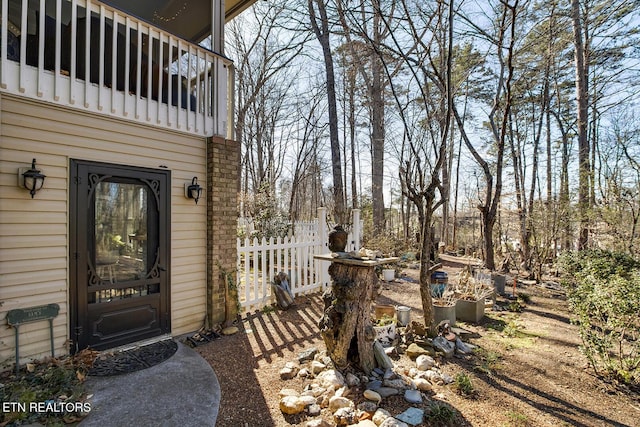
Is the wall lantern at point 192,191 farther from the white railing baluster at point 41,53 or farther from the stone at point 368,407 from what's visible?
the stone at point 368,407

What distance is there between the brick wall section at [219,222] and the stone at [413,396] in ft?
8.50

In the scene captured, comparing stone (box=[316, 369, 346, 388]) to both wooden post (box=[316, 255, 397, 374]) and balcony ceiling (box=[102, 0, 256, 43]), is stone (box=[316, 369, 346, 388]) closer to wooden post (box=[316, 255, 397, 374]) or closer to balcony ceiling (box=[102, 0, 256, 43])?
wooden post (box=[316, 255, 397, 374])

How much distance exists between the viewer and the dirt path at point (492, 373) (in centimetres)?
224

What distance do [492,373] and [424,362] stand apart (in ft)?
2.18

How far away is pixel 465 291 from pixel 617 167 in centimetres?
512

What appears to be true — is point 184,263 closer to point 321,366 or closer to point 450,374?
point 321,366

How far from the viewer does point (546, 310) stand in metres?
4.94

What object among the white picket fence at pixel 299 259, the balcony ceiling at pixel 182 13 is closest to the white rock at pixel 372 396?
the white picket fence at pixel 299 259

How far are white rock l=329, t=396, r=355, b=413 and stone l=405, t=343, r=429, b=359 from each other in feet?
3.79

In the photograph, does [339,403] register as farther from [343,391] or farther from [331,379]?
[331,379]

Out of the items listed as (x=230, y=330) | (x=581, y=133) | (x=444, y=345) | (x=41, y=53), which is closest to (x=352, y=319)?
(x=444, y=345)

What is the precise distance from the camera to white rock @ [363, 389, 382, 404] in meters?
2.33

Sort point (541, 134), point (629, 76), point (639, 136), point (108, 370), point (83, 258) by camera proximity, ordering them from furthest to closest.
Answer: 1. point (541, 134)
2. point (629, 76)
3. point (639, 136)
4. point (83, 258)
5. point (108, 370)

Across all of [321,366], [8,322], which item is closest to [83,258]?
[8,322]
